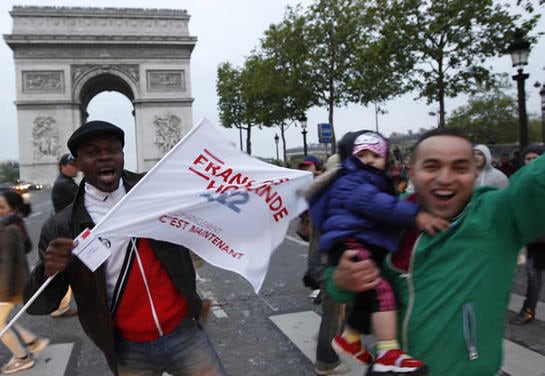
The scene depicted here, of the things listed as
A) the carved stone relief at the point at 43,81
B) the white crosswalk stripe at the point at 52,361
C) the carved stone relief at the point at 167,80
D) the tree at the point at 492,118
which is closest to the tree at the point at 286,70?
the carved stone relief at the point at 167,80

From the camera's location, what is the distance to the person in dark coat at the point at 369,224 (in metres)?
1.78

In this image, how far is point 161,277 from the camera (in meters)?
2.28

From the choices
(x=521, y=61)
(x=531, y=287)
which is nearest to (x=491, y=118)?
(x=521, y=61)

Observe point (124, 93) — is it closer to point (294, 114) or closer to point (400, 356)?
point (294, 114)

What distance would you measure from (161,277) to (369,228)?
38.3 inches

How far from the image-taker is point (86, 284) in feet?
7.20

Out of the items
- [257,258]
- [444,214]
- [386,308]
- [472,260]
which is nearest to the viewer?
[472,260]

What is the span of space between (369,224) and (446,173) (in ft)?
1.61

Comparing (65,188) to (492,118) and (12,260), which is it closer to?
(12,260)

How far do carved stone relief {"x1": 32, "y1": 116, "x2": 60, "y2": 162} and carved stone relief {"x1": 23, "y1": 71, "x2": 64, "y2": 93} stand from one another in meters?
2.34

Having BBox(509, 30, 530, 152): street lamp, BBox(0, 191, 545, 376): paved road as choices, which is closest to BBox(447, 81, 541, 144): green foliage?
BBox(509, 30, 530, 152): street lamp

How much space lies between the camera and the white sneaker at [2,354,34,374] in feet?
13.7

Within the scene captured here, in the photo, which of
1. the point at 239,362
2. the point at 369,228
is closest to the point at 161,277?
the point at 369,228

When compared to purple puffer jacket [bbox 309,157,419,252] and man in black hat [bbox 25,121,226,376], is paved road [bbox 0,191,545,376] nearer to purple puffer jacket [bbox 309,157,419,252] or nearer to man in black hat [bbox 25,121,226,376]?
man in black hat [bbox 25,121,226,376]
